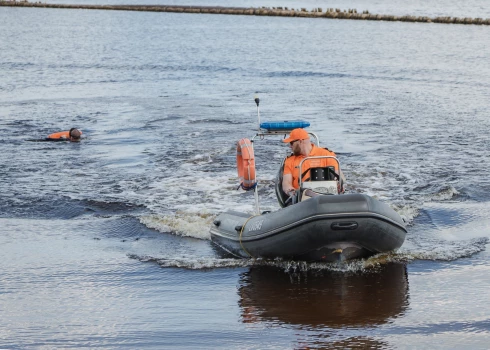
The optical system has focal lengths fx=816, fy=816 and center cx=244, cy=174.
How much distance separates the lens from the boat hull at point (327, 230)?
860 centimetres

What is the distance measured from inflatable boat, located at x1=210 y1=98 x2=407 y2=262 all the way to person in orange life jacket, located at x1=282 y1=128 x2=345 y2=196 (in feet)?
0.54

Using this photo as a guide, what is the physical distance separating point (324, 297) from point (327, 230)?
0.71 metres

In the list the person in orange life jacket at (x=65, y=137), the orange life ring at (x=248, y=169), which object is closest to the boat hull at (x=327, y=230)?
the orange life ring at (x=248, y=169)

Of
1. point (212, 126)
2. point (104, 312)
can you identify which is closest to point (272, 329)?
point (104, 312)

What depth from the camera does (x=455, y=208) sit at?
12.7m

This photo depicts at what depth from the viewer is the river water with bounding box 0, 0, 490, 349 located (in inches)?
311

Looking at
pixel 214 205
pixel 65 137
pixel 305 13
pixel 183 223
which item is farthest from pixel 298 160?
pixel 305 13

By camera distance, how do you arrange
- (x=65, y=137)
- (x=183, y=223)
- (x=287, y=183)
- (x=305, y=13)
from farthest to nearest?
1. (x=305, y=13)
2. (x=65, y=137)
3. (x=183, y=223)
4. (x=287, y=183)

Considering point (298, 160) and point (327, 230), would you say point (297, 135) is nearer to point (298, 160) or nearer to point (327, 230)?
point (298, 160)

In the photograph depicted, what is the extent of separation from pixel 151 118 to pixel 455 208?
11768 millimetres

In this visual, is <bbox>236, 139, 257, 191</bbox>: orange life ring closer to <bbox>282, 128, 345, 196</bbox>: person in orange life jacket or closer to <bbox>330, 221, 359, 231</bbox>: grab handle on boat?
<bbox>282, 128, 345, 196</bbox>: person in orange life jacket

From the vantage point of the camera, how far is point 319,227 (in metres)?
8.66

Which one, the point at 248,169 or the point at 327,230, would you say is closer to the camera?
the point at 327,230

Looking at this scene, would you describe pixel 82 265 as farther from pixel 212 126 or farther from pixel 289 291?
pixel 212 126
